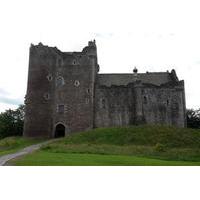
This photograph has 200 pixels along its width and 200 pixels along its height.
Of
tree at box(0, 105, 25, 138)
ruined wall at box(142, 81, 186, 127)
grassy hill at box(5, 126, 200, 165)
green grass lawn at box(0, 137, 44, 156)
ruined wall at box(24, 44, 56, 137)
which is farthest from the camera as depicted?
tree at box(0, 105, 25, 138)

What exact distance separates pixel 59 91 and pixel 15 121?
1264cm

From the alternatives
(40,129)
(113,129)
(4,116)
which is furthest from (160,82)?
(4,116)

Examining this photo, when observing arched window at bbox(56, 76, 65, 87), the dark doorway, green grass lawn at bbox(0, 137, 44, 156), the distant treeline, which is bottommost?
green grass lawn at bbox(0, 137, 44, 156)

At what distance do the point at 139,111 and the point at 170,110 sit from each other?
Result: 194 inches

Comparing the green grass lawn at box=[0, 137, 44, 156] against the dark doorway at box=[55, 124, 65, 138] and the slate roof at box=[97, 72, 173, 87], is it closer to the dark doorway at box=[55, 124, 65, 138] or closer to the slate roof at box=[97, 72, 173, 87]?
the dark doorway at box=[55, 124, 65, 138]

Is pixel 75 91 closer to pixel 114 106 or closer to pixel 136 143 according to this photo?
pixel 114 106

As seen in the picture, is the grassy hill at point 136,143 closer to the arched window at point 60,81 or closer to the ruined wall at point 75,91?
the ruined wall at point 75,91

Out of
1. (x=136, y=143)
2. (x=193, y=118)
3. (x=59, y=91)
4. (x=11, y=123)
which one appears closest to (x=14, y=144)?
(x=59, y=91)

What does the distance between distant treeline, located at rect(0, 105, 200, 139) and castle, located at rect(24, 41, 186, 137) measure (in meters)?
7.82

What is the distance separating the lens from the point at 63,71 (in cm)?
5347

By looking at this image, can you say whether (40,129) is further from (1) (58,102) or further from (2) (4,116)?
(2) (4,116)

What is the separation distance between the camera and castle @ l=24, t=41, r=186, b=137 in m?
51.5

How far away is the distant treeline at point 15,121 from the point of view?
57.7 m

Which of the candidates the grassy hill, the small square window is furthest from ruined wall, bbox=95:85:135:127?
the grassy hill
